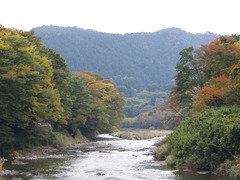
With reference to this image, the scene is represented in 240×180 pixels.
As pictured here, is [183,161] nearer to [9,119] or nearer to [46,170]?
[46,170]

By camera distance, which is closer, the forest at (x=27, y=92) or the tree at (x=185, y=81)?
the forest at (x=27, y=92)

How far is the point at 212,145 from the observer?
73.6ft

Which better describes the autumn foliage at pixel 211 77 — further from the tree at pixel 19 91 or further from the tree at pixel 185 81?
the tree at pixel 19 91

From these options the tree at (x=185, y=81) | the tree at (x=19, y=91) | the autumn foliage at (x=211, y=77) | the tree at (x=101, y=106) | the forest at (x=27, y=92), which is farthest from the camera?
the tree at (x=101, y=106)

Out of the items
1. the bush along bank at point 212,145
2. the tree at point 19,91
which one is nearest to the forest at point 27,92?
the tree at point 19,91

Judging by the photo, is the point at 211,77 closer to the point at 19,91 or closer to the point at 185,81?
the point at 185,81

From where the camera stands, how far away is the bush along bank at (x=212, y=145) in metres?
21.0

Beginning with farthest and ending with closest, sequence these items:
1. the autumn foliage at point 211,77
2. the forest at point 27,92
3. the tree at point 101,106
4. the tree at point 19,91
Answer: the tree at point 101,106
the forest at point 27,92
the tree at point 19,91
the autumn foliage at point 211,77

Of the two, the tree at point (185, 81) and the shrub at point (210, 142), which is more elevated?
the tree at point (185, 81)

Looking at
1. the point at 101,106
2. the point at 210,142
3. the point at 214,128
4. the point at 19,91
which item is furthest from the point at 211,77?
the point at 101,106

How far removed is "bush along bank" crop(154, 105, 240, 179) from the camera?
2103 centimetres

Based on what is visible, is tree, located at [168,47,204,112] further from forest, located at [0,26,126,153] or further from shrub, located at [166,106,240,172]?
shrub, located at [166,106,240,172]

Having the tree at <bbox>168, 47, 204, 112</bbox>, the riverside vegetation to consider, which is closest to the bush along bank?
the riverside vegetation

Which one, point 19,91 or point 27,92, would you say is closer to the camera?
point 19,91
